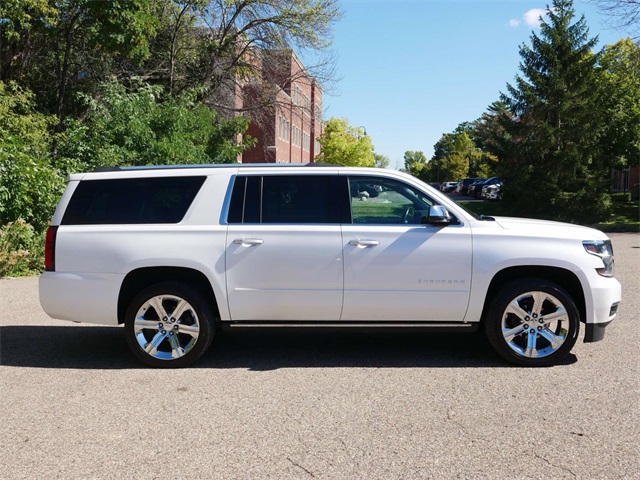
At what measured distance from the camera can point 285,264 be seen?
591 cm

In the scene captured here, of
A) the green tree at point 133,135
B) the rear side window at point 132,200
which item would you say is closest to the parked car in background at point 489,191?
the green tree at point 133,135

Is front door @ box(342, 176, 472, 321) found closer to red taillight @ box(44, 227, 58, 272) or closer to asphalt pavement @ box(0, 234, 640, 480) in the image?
asphalt pavement @ box(0, 234, 640, 480)

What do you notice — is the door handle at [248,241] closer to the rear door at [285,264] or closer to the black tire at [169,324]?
the rear door at [285,264]

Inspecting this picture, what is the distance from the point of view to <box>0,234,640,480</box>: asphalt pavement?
12.8ft

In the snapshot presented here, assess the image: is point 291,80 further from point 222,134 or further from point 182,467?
point 182,467

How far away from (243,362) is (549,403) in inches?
110

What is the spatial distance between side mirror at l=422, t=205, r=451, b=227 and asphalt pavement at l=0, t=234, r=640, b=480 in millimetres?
1328

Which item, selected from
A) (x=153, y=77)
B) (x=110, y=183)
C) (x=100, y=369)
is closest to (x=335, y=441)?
(x=100, y=369)

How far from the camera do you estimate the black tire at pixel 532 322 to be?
232 inches

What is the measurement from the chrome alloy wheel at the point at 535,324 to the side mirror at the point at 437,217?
938 millimetres

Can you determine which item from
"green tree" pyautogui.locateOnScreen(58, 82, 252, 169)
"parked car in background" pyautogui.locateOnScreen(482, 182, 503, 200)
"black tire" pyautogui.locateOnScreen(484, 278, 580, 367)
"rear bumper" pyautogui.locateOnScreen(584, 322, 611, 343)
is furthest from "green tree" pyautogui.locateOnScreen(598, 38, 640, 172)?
"black tire" pyautogui.locateOnScreen(484, 278, 580, 367)

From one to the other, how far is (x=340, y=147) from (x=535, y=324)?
Answer: 63.7 metres

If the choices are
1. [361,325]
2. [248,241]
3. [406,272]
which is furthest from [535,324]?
[248,241]

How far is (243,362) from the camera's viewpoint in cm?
627
